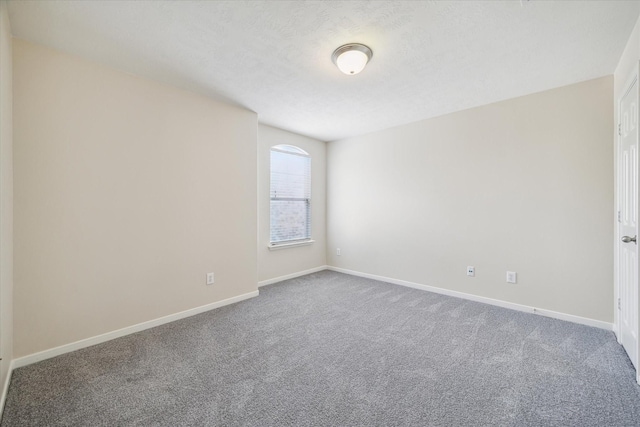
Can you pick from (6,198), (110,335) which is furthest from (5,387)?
(6,198)

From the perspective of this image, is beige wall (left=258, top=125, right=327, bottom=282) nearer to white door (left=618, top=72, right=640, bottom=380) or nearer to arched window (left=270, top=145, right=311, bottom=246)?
arched window (left=270, top=145, right=311, bottom=246)

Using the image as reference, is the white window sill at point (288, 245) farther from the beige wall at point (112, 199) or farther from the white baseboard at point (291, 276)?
the beige wall at point (112, 199)

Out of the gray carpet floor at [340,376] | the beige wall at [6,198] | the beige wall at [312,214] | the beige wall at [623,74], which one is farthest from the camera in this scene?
the beige wall at [312,214]

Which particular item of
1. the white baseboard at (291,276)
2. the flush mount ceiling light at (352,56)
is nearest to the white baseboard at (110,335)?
the white baseboard at (291,276)

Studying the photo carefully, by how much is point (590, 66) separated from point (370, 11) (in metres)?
2.18

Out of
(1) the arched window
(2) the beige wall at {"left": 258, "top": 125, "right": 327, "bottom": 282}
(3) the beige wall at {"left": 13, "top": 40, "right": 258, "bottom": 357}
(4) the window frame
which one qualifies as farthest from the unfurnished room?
(1) the arched window

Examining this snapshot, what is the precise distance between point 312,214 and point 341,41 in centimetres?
314

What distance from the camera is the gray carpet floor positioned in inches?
61.0

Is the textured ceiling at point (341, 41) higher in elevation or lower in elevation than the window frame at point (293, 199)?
higher

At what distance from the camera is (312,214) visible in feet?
16.0

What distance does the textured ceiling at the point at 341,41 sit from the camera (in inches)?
68.6

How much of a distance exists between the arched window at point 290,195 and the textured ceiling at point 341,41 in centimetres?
143

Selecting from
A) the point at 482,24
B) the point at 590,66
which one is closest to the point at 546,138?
the point at 590,66

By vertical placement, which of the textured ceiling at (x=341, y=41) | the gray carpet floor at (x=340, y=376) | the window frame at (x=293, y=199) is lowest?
the gray carpet floor at (x=340, y=376)
